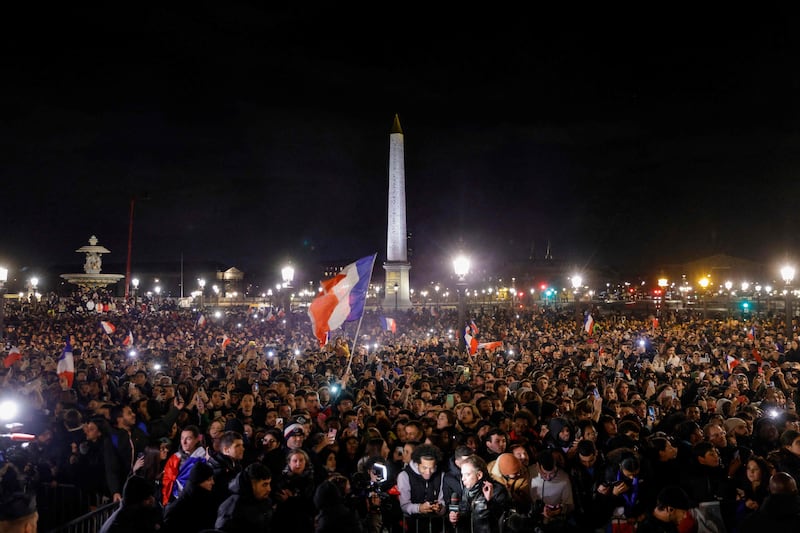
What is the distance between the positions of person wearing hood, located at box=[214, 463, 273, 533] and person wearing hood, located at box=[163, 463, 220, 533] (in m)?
0.22

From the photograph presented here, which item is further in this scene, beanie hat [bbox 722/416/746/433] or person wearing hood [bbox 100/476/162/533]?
beanie hat [bbox 722/416/746/433]

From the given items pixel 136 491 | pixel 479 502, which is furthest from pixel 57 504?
pixel 479 502

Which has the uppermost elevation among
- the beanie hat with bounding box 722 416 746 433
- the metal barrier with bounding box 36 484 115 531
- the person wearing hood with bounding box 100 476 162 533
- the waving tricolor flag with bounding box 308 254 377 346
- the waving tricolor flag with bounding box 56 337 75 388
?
the waving tricolor flag with bounding box 308 254 377 346

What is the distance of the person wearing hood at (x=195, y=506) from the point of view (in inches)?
188

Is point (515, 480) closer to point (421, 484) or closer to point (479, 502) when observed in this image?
point (479, 502)

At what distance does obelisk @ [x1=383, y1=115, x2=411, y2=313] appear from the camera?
42.6 m

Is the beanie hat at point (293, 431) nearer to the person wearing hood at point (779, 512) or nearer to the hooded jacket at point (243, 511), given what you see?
the hooded jacket at point (243, 511)

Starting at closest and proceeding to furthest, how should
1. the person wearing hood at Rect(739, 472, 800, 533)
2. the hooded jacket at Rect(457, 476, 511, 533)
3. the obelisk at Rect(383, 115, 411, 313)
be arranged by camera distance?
the person wearing hood at Rect(739, 472, 800, 533), the hooded jacket at Rect(457, 476, 511, 533), the obelisk at Rect(383, 115, 411, 313)

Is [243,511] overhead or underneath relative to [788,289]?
underneath

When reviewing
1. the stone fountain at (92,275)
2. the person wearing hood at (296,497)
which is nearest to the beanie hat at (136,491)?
the person wearing hood at (296,497)

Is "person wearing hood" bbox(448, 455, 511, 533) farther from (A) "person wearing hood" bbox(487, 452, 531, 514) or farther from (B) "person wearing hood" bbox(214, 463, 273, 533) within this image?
(B) "person wearing hood" bbox(214, 463, 273, 533)

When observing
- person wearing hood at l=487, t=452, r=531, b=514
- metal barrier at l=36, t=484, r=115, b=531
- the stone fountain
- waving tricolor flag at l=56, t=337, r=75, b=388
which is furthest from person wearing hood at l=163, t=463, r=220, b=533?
the stone fountain

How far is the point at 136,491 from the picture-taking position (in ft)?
13.9

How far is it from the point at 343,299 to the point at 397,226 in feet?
102
